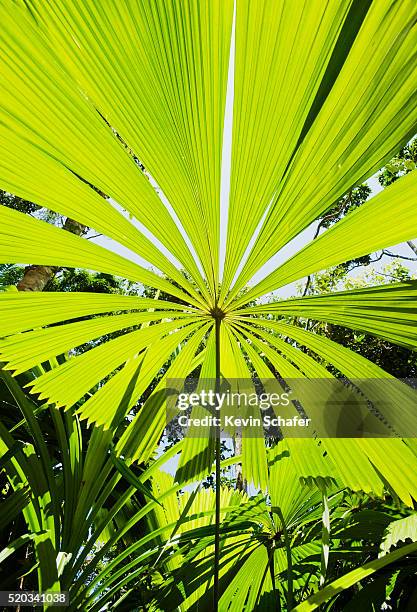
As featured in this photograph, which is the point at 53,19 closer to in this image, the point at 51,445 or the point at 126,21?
the point at 126,21

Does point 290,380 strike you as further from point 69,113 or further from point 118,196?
point 69,113

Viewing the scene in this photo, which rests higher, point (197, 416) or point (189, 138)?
point (189, 138)

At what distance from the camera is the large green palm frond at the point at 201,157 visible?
0.80 metres

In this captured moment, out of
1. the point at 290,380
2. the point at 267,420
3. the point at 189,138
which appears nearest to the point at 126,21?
the point at 189,138

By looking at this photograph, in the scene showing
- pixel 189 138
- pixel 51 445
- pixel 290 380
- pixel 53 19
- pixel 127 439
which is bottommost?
pixel 51 445

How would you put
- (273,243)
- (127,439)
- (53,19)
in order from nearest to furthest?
(53,19)
(273,243)
(127,439)

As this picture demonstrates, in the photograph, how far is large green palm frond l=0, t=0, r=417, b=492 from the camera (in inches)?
→ 31.5

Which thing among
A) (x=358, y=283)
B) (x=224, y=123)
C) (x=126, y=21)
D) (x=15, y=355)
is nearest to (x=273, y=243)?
(x=224, y=123)

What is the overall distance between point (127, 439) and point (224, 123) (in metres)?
1.21

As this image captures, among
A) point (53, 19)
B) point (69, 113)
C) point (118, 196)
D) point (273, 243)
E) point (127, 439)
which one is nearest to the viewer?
point (53, 19)

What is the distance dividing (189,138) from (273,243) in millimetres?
448

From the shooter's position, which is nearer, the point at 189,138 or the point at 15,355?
the point at 189,138

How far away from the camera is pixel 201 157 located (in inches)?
40.8

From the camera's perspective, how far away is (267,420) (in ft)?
6.31
